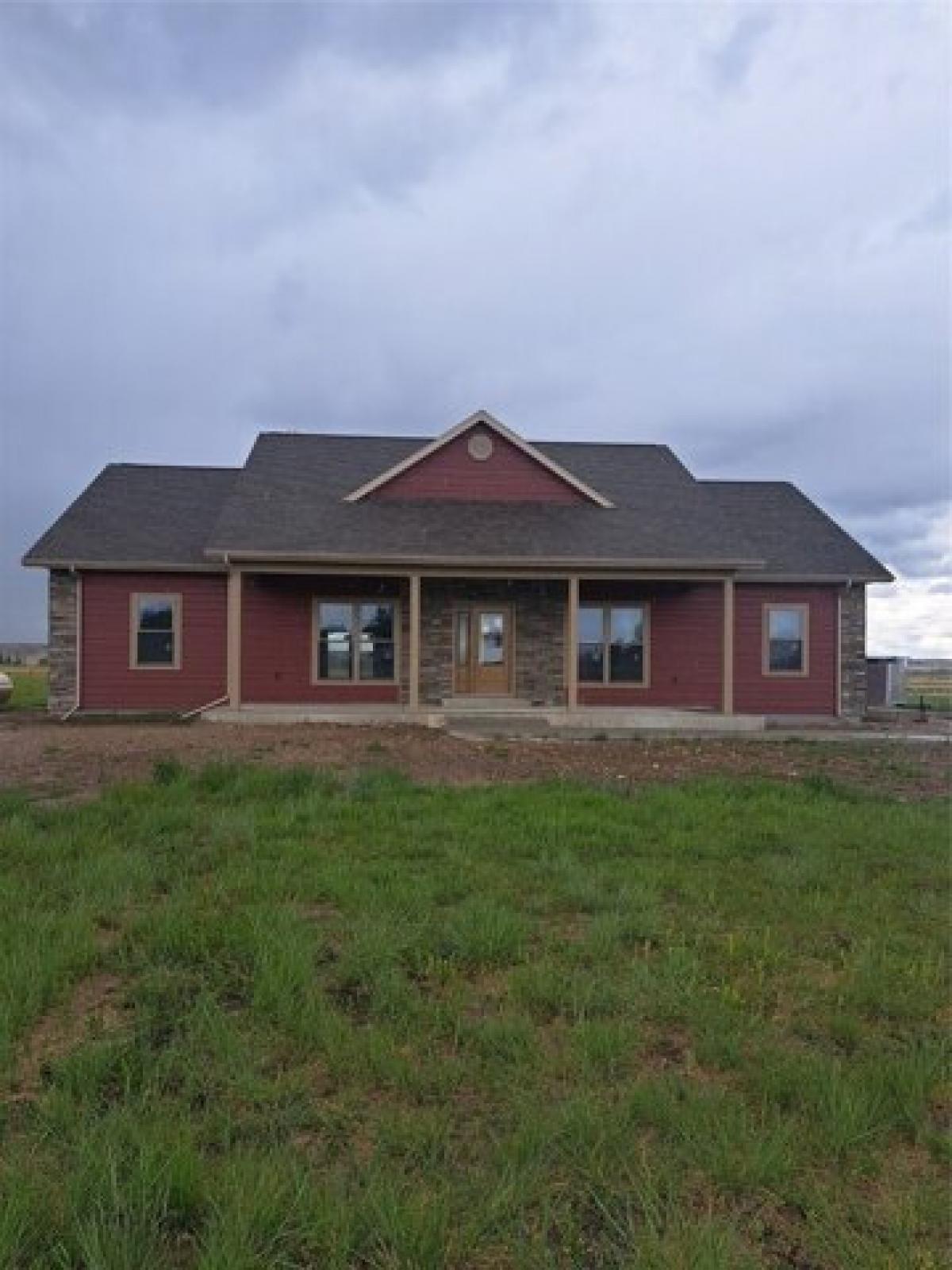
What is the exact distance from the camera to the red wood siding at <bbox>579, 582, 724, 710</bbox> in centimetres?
1772

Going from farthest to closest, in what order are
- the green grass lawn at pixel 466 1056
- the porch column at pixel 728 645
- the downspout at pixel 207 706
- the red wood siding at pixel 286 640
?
1. the red wood siding at pixel 286 640
2. the downspout at pixel 207 706
3. the porch column at pixel 728 645
4. the green grass lawn at pixel 466 1056

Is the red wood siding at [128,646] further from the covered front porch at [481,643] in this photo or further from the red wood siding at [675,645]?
the red wood siding at [675,645]

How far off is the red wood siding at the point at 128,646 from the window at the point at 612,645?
7105 millimetres

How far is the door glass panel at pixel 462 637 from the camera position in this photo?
17312mm

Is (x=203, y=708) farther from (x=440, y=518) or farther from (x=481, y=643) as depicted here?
(x=440, y=518)

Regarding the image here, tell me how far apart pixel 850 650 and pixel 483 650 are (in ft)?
25.0

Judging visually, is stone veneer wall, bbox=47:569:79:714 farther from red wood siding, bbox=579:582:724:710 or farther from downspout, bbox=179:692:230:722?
red wood siding, bbox=579:582:724:710

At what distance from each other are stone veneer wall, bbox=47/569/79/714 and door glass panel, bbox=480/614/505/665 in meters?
7.75

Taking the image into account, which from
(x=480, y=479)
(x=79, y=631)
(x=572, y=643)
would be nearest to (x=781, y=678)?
(x=572, y=643)

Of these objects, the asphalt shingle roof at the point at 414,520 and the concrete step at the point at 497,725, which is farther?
the asphalt shingle roof at the point at 414,520

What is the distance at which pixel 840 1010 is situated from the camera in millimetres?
3615

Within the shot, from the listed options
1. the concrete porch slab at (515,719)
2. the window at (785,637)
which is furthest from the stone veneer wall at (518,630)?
the window at (785,637)

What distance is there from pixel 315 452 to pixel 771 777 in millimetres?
13429

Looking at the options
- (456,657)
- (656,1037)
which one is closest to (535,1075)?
(656,1037)
